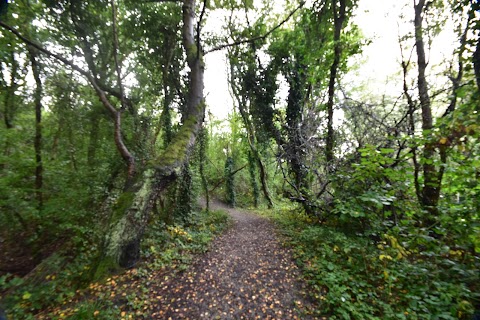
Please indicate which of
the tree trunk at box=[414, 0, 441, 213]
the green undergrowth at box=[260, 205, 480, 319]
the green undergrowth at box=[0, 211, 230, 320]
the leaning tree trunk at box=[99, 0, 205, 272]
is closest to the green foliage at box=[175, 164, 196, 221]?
the leaning tree trunk at box=[99, 0, 205, 272]

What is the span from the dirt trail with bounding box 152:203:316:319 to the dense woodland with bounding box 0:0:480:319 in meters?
0.45

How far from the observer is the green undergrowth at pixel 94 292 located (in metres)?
2.76

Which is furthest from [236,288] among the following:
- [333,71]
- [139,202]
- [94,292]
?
[333,71]

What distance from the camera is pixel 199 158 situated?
986 cm

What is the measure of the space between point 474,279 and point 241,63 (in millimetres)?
11854

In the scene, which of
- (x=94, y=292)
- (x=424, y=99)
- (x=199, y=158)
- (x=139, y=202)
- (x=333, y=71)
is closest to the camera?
(x=94, y=292)

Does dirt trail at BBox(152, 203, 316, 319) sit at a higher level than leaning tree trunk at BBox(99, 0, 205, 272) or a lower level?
lower

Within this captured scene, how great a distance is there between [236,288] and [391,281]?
2.55 m

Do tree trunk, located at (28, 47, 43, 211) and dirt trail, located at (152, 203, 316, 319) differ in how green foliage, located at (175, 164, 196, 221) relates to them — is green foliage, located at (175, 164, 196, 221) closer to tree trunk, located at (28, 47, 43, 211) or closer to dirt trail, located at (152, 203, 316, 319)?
dirt trail, located at (152, 203, 316, 319)

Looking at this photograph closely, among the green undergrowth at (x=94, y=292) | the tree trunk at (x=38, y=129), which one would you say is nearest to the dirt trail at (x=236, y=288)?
the green undergrowth at (x=94, y=292)

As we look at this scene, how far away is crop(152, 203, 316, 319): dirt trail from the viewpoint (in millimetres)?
3049

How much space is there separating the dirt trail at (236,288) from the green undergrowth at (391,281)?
0.42 m

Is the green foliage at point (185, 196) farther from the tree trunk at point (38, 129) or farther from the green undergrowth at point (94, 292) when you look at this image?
the tree trunk at point (38, 129)

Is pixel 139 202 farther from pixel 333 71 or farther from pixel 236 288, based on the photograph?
pixel 333 71
